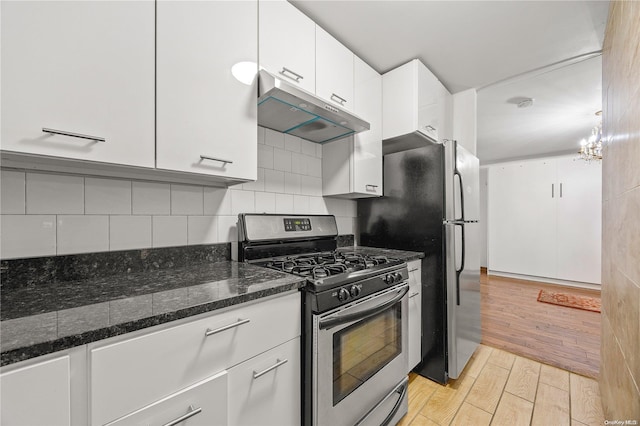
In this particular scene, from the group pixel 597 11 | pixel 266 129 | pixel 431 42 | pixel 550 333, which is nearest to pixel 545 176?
pixel 550 333

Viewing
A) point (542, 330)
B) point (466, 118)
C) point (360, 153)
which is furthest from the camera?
point (542, 330)

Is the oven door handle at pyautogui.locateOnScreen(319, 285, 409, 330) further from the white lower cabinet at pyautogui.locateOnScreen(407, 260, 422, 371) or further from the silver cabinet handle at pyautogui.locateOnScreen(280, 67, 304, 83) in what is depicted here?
the silver cabinet handle at pyautogui.locateOnScreen(280, 67, 304, 83)

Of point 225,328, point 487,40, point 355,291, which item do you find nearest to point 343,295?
point 355,291

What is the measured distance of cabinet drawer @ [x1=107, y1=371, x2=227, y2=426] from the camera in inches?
28.5

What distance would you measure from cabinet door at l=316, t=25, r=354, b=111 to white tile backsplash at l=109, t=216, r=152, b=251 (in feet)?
3.97

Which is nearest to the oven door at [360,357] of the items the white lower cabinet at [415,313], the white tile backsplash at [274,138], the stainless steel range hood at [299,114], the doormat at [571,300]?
the white lower cabinet at [415,313]

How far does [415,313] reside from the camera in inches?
73.6

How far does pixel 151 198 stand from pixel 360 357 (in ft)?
4.24

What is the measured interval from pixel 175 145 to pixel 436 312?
191cm

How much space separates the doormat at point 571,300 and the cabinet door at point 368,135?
11.1 ft

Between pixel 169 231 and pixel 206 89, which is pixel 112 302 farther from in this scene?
pixel 206 89

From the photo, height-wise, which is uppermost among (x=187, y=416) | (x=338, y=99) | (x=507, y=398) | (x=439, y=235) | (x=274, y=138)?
(x=338, y=99)

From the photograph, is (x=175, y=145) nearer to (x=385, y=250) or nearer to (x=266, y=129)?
(x=266, y=129)

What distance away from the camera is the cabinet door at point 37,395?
55 cm
